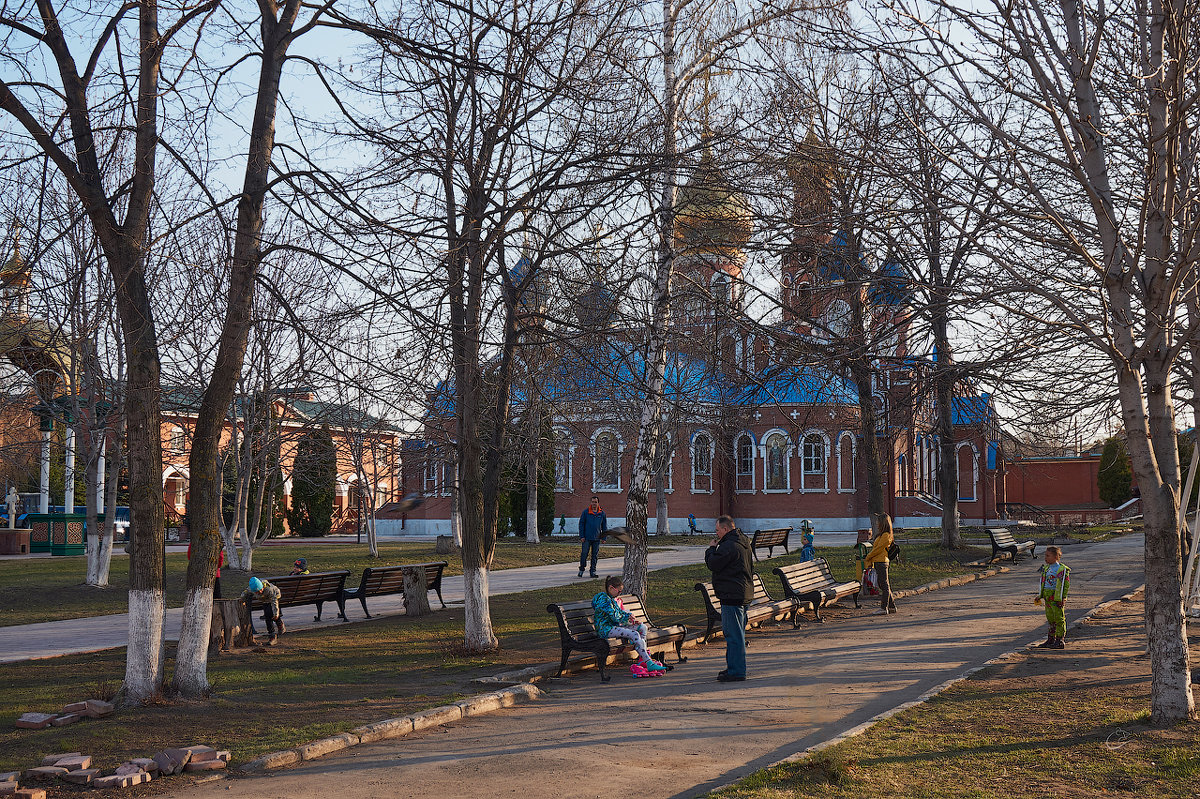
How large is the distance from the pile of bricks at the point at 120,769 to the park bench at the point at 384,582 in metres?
8.65

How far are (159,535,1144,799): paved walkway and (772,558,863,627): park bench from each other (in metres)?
0.80

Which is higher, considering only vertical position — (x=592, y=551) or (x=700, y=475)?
(x=700, y=475)

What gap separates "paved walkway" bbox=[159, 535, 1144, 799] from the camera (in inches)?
254

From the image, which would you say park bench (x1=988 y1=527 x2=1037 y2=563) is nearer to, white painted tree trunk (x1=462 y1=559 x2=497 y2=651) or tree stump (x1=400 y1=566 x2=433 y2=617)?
tree stump (x1=400 y1=566 x2=433 y2=617)

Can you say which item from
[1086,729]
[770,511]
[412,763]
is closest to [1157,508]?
[1086,729]

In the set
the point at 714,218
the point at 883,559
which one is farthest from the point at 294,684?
the point at 883,559

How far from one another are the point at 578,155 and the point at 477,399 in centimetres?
322

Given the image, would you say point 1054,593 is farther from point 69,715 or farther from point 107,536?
point 107,536

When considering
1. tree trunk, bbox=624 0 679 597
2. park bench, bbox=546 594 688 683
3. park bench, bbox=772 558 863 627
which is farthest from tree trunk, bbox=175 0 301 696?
park bench, bbox=772 558 863 627

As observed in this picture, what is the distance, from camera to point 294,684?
10.0 m

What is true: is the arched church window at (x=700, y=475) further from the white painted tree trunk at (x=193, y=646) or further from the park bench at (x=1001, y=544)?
the white painted tree trunk at (x=193, y=646)

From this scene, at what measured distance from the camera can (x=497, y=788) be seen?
6.35 m

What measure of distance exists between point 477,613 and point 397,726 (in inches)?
141

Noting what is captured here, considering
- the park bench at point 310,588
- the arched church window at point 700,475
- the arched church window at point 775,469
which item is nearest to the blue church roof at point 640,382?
the park bench at point 310,588
